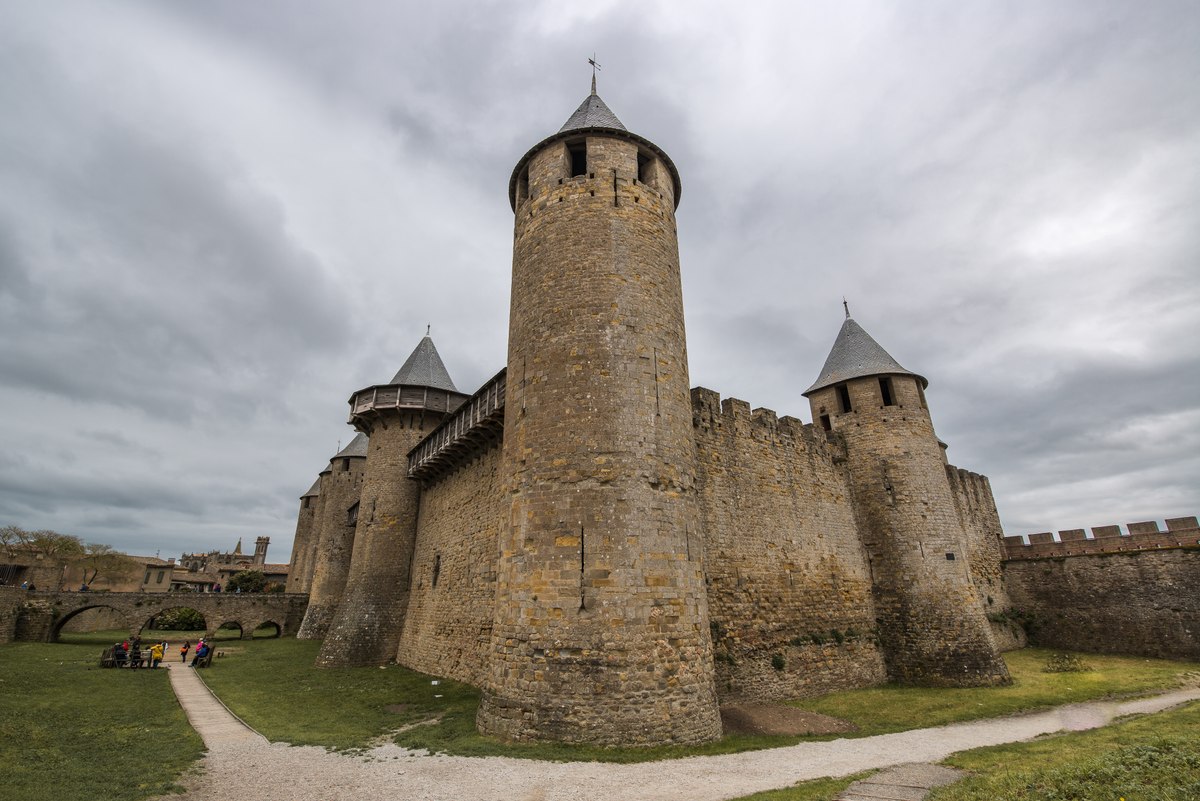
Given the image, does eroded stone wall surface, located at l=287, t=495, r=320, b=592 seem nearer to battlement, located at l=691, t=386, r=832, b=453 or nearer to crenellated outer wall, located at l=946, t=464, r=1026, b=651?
battlement, located at l=691, t=386, r=832, b=453

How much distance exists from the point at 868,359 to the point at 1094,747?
524 inches

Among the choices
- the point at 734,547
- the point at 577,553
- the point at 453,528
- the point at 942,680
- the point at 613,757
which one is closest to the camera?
the point at 613,757

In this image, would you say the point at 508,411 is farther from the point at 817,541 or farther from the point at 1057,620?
the point at 1057,620

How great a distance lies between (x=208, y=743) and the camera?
896cm

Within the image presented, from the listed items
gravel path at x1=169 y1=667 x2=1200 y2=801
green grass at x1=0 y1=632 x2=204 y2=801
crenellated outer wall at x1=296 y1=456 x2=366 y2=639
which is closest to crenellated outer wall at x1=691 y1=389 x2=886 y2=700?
gravel path at x1=169 y1=667 x2=1200 y2=801

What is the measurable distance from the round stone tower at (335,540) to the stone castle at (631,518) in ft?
23.8

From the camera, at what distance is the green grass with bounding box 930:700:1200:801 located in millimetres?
5227

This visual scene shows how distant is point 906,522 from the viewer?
1722cm

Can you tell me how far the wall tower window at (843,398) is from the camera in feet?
A: 63.6

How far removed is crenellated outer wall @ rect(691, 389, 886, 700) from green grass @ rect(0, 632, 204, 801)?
9986 millimetres

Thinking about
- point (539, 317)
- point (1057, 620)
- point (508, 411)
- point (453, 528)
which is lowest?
point (1057, 620)

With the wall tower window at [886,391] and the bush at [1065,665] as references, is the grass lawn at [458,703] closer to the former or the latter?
the bush at [1065,665]

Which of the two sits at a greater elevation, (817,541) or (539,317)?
(539,317)

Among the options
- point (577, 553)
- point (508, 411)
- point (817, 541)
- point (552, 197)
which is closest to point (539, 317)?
point (508, 411)
